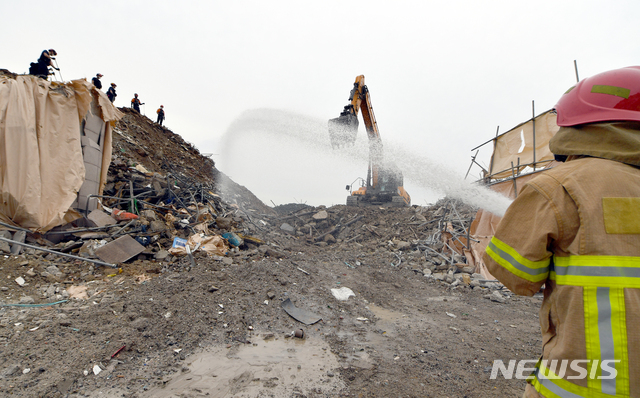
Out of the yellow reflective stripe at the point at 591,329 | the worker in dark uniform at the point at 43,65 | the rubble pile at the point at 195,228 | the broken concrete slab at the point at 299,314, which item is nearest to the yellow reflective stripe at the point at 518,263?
the yellow reflective stripe at the point at 591,329

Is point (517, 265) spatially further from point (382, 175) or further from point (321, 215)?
point (382, 175)

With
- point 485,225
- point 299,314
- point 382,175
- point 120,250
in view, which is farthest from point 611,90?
point 382,175

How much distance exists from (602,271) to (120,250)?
6.44 m

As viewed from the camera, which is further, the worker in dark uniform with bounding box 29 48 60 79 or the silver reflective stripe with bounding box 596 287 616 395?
the worker in dark uniform with bounding box 29 48 60 79

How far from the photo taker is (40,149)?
5625mm

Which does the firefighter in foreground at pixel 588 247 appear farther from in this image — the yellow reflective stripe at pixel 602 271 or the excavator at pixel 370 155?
the excavator at pixel 370 155

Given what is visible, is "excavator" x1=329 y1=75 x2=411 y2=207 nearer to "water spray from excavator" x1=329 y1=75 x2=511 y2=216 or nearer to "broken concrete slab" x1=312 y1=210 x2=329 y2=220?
"water spray from excavator" x1=329 y1=75 x2=511 y2=216

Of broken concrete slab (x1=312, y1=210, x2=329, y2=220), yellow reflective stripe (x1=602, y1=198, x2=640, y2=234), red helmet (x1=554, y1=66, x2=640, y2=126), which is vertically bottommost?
broken concrete slab (x1=312, y1=210, x2=329, y2=220)

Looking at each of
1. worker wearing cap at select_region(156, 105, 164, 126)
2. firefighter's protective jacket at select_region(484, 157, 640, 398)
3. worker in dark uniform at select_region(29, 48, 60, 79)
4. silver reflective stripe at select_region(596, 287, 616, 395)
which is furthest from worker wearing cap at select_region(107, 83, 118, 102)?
silver reflective stripe at select_region(596, 287, 616, 395)

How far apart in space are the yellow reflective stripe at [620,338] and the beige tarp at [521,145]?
8.83 meters

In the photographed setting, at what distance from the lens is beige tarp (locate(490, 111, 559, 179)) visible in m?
8.61

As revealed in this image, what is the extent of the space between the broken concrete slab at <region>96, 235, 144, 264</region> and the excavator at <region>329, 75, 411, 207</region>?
7061 millimetres

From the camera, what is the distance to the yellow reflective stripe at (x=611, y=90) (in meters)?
1.17

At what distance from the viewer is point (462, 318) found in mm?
5184
